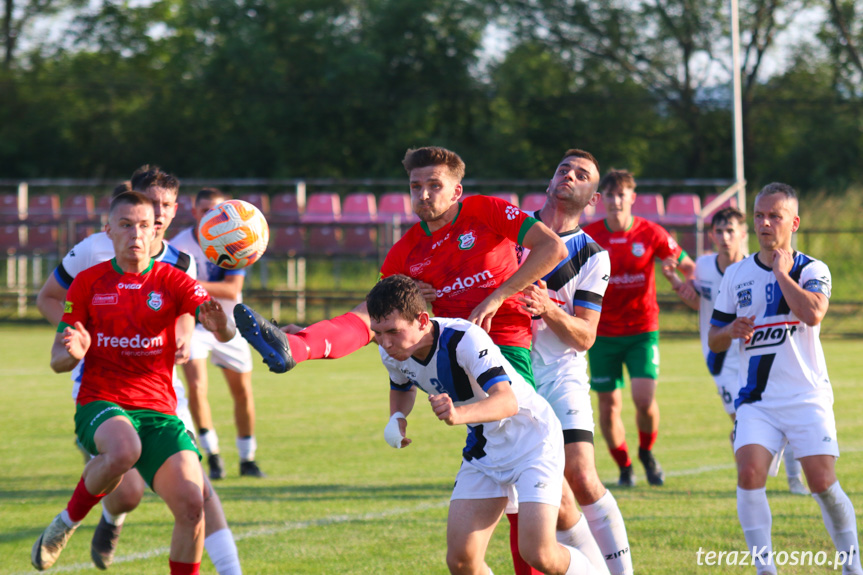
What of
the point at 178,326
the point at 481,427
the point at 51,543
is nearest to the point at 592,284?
the point at 481,427

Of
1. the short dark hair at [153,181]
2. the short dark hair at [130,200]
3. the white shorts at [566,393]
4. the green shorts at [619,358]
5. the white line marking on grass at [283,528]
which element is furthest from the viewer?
the green shorts at [619,358]

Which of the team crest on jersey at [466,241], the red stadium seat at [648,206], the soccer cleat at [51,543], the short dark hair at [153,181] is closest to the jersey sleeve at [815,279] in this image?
the team crest on jersey at [466,241]

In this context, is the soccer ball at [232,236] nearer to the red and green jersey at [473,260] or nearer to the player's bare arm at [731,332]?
the red and green jersey at [473,260]

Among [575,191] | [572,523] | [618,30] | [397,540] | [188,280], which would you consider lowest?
[397,540]

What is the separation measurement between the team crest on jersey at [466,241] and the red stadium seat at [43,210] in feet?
60.4

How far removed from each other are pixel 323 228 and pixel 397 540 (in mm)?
15963

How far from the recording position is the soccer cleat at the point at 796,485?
679cm

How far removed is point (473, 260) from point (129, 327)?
5.26 ft

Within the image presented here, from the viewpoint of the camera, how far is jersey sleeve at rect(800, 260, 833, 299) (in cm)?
483

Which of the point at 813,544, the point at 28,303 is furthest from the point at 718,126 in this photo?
the point at 813,544

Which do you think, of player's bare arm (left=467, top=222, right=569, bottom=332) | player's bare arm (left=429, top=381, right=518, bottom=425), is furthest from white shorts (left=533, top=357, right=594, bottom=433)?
player's bare arm (left=429, top=381, right=518, bottom=425)

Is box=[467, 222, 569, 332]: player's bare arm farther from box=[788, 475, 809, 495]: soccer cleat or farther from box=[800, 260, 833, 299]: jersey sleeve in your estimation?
box=[788, 475, 809, 495]: soccer cleat

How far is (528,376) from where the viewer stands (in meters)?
4.61

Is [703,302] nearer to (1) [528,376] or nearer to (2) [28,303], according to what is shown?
(1) [528,376]
